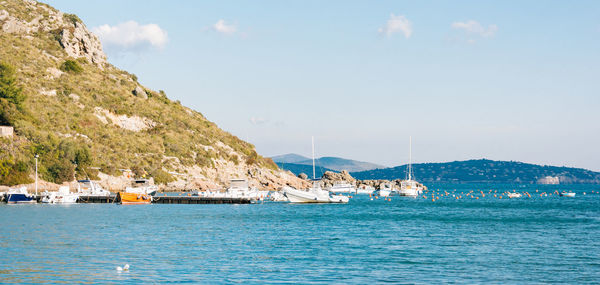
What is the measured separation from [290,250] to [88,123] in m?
104

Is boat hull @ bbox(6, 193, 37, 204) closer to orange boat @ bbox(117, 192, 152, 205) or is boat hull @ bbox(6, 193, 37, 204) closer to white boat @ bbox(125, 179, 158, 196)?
orange boat @ bbox(117, 192, 152, 205)

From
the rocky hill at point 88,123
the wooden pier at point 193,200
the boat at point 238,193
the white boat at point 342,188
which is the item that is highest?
the rocky hill at point 88,123

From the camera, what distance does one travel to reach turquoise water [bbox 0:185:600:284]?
113 ft

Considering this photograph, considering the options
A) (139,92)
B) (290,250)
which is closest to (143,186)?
(139,92)

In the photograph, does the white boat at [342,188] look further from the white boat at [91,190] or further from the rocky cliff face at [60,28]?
the white boat at [91,190]

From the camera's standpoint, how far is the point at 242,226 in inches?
2598

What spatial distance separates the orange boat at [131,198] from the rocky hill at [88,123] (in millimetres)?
20300

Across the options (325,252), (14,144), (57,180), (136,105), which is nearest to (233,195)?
(57,180)

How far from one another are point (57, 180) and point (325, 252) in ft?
278

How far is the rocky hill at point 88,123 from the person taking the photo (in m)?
119

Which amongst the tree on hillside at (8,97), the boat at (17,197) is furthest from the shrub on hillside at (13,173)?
the tree on hillside at (8,97)

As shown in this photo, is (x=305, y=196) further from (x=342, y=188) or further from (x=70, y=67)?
(x=70, y=67)

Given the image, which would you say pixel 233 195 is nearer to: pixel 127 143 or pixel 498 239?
pixel 127 143

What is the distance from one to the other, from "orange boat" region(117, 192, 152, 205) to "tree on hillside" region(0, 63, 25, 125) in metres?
33.9
